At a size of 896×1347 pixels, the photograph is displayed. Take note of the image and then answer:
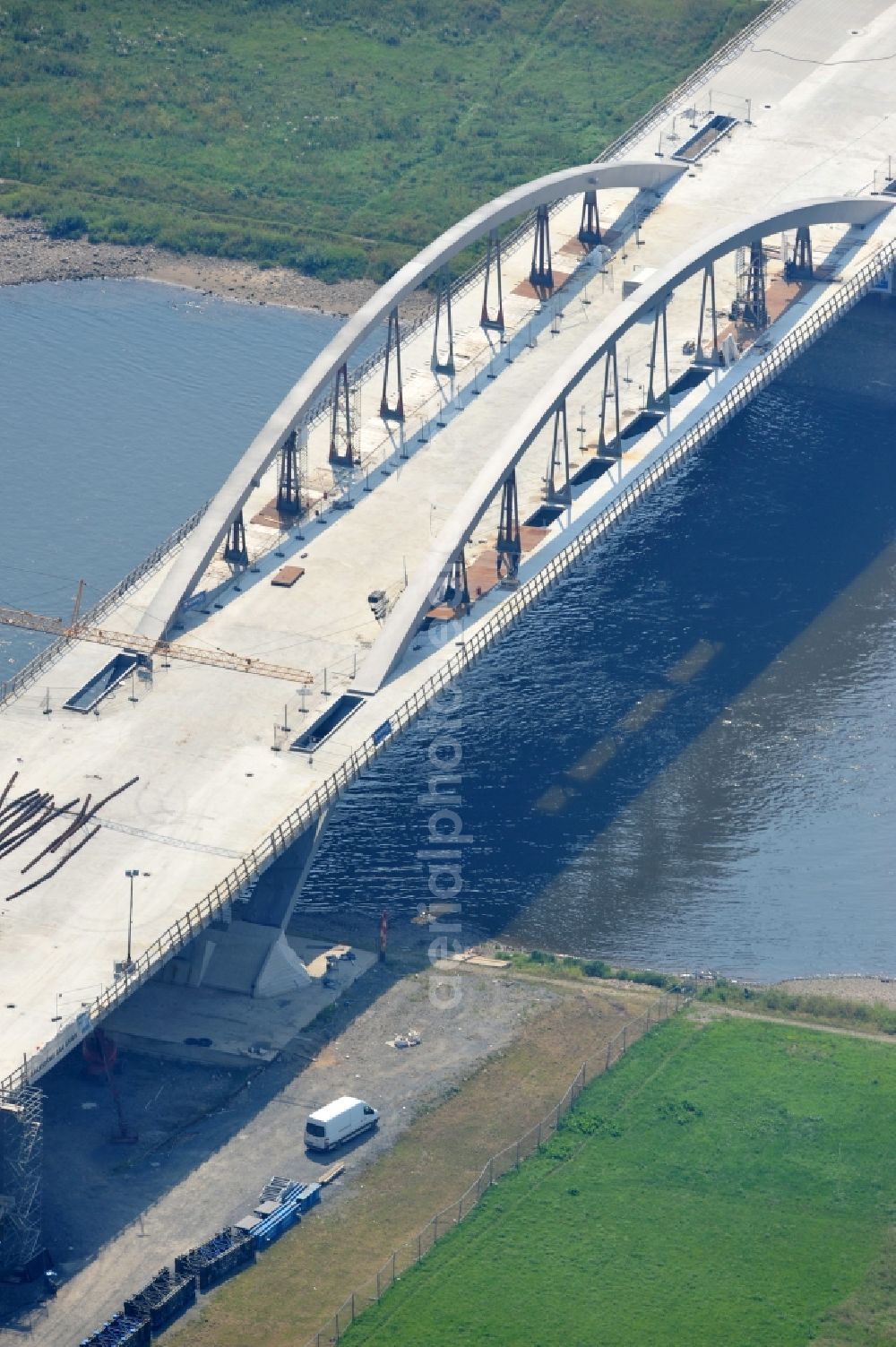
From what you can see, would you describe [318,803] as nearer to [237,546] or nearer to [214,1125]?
[214,1125]

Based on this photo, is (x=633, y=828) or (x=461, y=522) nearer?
(x=633, y=828)

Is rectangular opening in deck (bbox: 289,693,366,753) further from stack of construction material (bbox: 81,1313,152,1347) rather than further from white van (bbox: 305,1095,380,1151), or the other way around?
stack of construction material (bbox: 81,1313,152,1347)

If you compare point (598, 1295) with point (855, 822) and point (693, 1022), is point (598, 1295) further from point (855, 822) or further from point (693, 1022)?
point (855, 822)

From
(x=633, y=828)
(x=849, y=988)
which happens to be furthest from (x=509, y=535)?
(x=849, y=988)

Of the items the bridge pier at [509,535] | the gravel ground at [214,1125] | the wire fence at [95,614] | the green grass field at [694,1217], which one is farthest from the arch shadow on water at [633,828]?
the wire fence at [95,614]

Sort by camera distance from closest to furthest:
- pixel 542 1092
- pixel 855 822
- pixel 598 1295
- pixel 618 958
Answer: pixel 598 1295
pixel 542 1092
pixel 618 958
pixel 855 822

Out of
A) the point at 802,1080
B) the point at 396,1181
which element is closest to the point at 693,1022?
the point at 802,1080

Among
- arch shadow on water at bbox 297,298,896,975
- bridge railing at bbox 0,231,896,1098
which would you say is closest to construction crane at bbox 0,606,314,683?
bridge railing at bbox 0,231,896,1098
